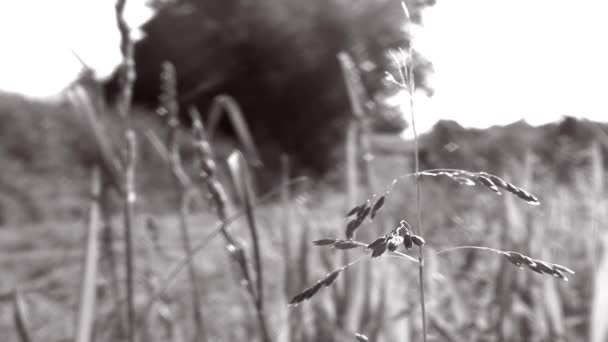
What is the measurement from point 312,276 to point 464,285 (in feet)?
2.06

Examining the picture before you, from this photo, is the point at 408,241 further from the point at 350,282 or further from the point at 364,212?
the point at 350,282

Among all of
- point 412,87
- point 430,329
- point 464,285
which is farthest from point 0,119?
point 412,87

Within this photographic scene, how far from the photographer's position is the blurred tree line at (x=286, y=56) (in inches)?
401

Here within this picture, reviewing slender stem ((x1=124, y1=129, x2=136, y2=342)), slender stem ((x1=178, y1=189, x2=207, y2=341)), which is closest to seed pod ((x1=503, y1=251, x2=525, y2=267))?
slender stem ((x1=124, y1=129, x2=136, y2=342))

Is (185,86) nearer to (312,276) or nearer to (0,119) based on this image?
(0,119)

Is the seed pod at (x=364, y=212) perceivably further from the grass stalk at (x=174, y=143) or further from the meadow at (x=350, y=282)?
the grass stalk at (x=174, y=143)

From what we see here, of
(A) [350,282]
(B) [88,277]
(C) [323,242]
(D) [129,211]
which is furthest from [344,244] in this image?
(A) [350,282]

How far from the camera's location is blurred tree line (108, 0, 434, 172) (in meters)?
10.2

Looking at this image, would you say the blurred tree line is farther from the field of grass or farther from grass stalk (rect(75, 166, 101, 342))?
grass stalk (rect(75, 166, 101, 342))

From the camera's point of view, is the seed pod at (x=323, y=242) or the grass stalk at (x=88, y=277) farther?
the grass stalk at (x=88, y=277)

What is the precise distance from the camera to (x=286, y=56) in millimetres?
10430

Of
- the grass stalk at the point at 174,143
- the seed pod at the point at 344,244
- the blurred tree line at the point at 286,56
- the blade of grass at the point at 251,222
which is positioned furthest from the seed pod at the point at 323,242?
the blurred tree line at the point at 286,56

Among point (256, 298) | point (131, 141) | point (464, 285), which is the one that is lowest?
point (464, 285)

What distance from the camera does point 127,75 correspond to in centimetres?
57
